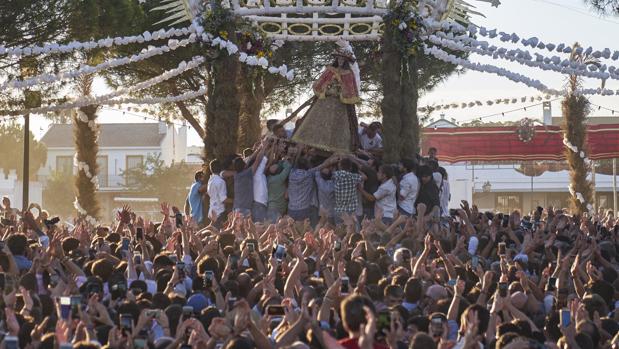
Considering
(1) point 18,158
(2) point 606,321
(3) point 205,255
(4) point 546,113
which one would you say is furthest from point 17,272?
(1) point 18,158

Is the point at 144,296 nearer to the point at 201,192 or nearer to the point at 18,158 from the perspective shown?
the point at 201,192

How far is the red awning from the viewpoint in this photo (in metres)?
42.1

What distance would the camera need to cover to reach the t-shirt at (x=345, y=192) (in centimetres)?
1750

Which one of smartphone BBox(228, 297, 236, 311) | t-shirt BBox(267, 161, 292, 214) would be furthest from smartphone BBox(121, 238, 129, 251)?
t-shirt BBox(267, 161, 292, 214)

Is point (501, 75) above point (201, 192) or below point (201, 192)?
above

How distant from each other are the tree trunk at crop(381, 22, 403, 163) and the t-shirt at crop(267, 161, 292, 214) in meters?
1.83

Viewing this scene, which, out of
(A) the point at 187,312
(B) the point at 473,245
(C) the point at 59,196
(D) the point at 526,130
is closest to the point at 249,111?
(B) the point at 473,245

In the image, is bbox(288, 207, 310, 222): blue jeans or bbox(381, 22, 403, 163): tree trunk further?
bbox(381, 22, 403, 163): tree trunk

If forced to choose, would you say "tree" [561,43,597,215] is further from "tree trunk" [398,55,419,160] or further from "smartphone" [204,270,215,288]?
"smartphone" [204,270,215,288]

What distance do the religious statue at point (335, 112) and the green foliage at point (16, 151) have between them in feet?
150

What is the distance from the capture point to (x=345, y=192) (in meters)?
17.5

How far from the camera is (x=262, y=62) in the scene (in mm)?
19266

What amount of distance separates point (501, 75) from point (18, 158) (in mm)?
50432

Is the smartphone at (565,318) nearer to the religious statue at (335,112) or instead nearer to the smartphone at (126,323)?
the smartphone at (126,323)
